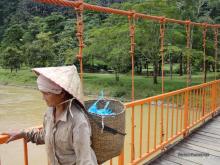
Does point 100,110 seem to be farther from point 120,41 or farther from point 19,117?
point 120,41

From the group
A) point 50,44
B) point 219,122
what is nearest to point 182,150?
point 219,122

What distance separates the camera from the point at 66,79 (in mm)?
1228

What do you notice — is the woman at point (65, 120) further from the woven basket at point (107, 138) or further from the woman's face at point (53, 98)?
the woven basket at point (107, 138)

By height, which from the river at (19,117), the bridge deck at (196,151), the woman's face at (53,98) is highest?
the woman's face at (53,98)

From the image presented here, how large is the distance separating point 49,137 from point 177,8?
1124 centimetres

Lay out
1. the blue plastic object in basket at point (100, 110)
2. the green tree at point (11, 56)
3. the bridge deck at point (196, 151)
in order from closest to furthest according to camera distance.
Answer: the blue plastic object in basket at point (100, 110) < the bridge deck at point (196, 151) < the green tree at point (11, 56)

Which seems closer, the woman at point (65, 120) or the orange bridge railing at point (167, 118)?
the woman at point (65, 120)

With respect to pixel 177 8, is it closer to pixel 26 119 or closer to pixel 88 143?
pixel 26 119

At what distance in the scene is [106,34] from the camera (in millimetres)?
12383

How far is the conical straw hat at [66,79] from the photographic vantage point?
1.21 metres

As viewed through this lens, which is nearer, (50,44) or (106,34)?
(106,34)

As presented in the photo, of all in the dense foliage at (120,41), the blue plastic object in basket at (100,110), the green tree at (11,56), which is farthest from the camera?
the green tree at (11,56)

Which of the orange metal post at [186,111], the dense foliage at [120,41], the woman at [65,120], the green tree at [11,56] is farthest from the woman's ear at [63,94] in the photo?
the green tree at [11,56]

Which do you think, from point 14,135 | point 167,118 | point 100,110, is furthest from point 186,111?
point 14,135
